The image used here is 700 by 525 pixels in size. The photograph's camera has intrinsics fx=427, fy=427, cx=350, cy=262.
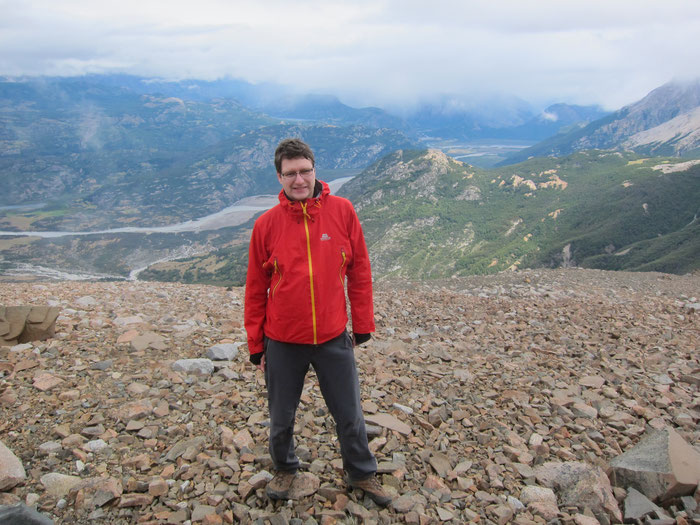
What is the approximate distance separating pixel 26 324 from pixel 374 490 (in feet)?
23.0

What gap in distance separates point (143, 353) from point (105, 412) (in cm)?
203

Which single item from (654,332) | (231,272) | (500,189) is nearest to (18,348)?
(654,332)

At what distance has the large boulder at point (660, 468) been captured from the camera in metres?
4.25

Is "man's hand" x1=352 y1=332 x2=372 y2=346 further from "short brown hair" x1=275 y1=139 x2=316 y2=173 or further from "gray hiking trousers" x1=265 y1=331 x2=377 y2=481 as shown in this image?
"short brown hair" x1=275 y1=139 x2=316 y2=173

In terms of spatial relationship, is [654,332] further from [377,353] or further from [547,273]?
[547,273]

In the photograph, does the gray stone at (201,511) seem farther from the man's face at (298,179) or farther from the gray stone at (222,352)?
the gray stone at (222,352)

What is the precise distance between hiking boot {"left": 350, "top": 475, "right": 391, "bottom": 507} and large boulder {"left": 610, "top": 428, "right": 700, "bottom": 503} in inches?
99.0

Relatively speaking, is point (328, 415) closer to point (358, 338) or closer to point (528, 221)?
point (358, 338)

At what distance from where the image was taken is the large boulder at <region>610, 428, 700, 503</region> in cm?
425

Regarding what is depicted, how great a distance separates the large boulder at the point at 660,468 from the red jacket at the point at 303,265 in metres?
3.48

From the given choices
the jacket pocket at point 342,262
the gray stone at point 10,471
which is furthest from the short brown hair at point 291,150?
the gray stone at point 10,471

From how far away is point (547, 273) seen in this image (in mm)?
18812

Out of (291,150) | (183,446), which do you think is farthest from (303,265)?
(183,446)

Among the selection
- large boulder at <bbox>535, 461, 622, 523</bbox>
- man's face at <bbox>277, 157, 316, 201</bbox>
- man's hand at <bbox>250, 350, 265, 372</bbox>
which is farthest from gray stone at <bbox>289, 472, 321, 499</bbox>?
man's face at <bbox>277, 157, 316, 201</bbox>
